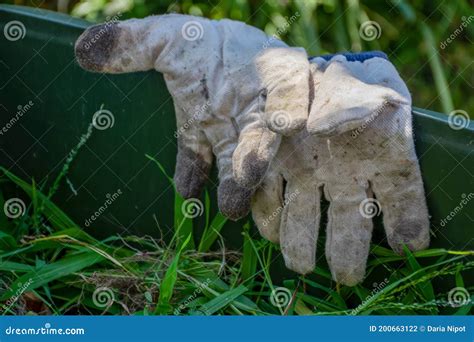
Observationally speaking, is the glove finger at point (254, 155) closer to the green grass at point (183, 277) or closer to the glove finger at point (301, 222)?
the glove finger at point (301, 222)

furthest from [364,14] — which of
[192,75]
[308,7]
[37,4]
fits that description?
[192,75]

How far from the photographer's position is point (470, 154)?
81.3 inches

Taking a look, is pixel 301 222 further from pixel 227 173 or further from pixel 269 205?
pixel 227 173

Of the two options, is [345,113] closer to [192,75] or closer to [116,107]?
[192,75]

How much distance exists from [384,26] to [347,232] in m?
1.64

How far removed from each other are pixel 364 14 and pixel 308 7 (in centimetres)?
22

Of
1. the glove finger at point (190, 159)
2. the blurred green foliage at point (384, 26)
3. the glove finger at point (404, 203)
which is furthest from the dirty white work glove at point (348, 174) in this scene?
the blurred green foliage at point (384, 26)

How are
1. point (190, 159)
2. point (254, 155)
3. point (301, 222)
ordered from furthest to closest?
point (190, 159) < point (301, 222) < point (254, 155)

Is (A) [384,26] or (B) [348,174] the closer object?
(B) [348,174]

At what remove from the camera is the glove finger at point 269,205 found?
223 cm

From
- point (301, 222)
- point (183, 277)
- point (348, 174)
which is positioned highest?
point (348, 174)

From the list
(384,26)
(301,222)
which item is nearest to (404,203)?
(301,222)

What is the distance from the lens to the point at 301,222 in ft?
7.24

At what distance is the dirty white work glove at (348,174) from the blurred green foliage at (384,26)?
1234 mm
